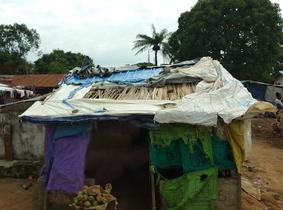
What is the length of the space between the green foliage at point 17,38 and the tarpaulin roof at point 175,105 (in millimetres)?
35410

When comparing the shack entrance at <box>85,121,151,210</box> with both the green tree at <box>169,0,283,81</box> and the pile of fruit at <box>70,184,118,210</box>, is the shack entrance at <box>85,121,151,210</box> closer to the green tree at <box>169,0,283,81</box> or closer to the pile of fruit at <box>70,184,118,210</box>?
the pile of fruit at <box>70,184,118,210</box>

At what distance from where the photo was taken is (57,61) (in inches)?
1763

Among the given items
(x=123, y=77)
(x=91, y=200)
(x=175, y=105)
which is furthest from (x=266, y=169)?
(x=91, y=200)

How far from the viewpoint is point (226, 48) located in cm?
2661

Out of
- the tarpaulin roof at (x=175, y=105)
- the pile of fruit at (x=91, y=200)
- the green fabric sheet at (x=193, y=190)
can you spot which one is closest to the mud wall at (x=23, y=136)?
the tarpaulin roof at (x=175, y=105)

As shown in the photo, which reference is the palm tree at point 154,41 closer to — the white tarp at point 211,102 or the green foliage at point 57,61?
the green foliage at point 57,61

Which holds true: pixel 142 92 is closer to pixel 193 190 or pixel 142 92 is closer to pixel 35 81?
pixel 193 190

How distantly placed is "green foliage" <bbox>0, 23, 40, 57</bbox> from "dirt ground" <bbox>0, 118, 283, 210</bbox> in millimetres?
32206

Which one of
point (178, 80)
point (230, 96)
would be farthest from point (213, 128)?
point (178, 80)

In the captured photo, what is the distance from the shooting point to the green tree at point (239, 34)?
1033 inches

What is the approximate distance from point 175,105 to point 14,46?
38.5m

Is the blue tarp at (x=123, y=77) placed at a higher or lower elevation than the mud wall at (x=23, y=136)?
higher

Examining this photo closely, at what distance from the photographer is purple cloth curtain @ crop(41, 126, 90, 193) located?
7578 mm

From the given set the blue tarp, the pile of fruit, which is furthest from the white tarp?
the pile of fruit
